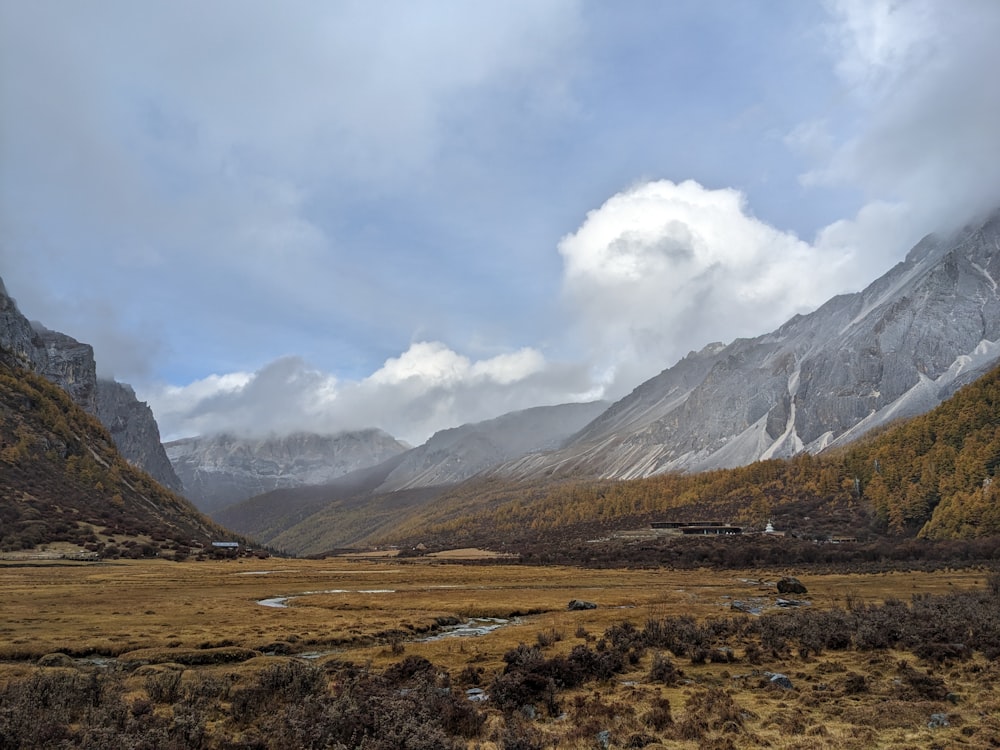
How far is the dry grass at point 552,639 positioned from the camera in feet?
57.6

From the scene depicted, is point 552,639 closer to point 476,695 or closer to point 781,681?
point 476,695

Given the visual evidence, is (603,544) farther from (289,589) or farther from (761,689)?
(761,689)

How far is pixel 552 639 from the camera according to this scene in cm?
3456

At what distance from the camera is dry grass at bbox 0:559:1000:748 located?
691 inches

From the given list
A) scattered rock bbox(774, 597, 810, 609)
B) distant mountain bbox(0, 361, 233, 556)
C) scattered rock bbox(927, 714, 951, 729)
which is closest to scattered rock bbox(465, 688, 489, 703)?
scattered rock bbox(927, 714, 951, 729)

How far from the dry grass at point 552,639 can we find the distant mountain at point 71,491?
35102 millimetres

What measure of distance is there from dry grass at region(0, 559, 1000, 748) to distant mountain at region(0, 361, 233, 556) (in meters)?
35.1

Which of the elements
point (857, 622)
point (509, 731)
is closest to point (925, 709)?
point (509, 731)

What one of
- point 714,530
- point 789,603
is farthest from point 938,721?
point 714,530

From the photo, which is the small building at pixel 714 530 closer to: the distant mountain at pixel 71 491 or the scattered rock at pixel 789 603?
the scattered rock at pixel 789 603

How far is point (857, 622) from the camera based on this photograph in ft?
107

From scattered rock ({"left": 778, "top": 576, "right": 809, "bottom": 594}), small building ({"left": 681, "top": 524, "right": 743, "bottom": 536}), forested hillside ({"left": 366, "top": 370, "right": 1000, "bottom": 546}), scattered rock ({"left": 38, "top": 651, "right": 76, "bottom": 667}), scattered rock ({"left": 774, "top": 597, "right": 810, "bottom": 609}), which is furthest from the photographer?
small building ({"left": 681, "top": 524, "right": 743, "bottom": 536})

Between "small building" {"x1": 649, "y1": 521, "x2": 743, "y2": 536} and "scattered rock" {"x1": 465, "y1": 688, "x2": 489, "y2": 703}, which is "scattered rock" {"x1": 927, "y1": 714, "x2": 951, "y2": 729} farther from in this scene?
"small building" {"x1": 649, "y1": 521, "x2": 743, "y2": 536}

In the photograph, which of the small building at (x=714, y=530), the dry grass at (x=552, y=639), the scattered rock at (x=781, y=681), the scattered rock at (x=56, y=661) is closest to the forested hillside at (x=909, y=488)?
the small building at (x=714, y=530)
